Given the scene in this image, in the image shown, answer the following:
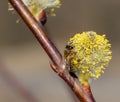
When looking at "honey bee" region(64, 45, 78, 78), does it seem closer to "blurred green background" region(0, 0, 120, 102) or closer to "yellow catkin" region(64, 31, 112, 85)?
"yellow catkin" region(64, 31, 112, 85)

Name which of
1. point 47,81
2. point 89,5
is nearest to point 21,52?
point 47,81

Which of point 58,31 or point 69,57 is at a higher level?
point 69,57

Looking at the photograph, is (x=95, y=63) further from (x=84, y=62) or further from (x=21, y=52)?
(x=21, y=52)

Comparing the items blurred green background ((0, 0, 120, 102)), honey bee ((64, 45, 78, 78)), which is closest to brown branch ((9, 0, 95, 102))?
honey bee ((64, 45, 78, 78))

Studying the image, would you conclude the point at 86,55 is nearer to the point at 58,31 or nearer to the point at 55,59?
the point at 55,59

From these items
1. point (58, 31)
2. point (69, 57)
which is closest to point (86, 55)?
point (69, 57)

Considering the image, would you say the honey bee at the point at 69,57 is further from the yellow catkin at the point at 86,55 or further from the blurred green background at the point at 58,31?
the blurred green background at the point at 58,31
